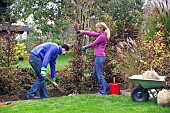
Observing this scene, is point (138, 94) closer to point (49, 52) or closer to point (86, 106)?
point (86, 106)

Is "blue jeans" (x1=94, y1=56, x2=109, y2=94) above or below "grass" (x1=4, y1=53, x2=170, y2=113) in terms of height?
above

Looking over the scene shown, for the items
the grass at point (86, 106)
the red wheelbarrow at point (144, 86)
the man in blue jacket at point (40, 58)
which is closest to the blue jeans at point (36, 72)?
the man in blue jacket at point (40, 58)

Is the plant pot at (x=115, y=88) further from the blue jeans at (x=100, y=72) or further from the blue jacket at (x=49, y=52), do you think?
the blue jacket at (x=49, y=52)

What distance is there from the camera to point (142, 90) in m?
6.89

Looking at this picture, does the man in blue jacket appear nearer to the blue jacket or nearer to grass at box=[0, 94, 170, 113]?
the blue jacket

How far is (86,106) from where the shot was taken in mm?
6461

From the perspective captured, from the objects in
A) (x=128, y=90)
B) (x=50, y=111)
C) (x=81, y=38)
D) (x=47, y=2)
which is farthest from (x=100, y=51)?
(x=47, y=2)

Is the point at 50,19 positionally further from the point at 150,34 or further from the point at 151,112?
the point at 151,112

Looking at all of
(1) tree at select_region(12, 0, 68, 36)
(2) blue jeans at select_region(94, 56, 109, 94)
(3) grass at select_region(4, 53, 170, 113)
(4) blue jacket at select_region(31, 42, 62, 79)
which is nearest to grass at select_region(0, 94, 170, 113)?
(3) grass at select_region(4, 53, 170, 113)

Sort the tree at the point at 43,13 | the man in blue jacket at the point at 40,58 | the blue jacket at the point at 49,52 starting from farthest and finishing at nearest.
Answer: the tree at the point at 43,13, the man in blue jacket at the point at 40,58, the blue jacket at the point at 49,52

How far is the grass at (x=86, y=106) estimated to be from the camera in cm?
611

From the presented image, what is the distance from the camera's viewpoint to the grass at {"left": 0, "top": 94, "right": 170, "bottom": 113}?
611cm

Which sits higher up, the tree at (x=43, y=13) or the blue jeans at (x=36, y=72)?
the tree at (x=43, y=13)

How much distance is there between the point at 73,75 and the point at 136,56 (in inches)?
61.6
